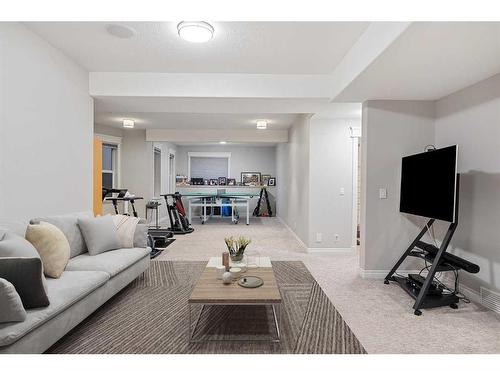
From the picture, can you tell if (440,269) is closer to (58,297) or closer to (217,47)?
(217,47)

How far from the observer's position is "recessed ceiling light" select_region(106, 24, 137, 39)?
8.18ft


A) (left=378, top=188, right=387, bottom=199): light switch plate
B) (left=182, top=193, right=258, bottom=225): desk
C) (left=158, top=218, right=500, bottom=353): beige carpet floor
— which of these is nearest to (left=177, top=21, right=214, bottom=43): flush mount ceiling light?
(left=378, top=188, right=387, bottom=199): light switch plate

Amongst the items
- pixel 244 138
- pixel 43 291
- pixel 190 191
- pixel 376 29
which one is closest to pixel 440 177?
pixel 376 29

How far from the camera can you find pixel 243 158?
988cm

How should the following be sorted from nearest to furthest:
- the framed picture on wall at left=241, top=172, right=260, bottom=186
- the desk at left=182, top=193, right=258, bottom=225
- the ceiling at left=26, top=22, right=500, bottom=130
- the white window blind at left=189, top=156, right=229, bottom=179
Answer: the ceiling at left=26, top=22, right=500, bottom=130
the desk at left=182, top=193, right=258, bottom=225
the framed picture on wall at left=241, top=172, right=260, bottom=186
the white window blind at left=189, top=156, right=229, bottom=179

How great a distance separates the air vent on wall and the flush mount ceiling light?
352 centimetres

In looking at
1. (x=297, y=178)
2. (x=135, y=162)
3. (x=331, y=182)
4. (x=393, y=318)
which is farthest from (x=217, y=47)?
(x=135, y=162)

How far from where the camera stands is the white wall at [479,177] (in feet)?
8.56

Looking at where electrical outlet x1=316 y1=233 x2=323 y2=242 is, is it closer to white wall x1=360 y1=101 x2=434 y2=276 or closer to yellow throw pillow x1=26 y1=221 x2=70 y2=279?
white wall x1=360 y1=101 x2=434 y2=276

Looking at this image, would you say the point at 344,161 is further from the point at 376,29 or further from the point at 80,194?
the point at 80,194

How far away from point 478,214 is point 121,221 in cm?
383

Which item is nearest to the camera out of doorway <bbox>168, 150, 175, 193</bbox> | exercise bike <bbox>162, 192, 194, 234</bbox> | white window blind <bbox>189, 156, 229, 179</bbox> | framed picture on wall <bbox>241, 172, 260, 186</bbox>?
exercise bike <bbox>162, 192, 194, 234</bbox>

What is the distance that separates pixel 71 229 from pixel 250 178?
730 centimetres

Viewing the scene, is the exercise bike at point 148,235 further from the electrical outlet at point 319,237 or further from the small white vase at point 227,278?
the electrical outlet at point 319,237
